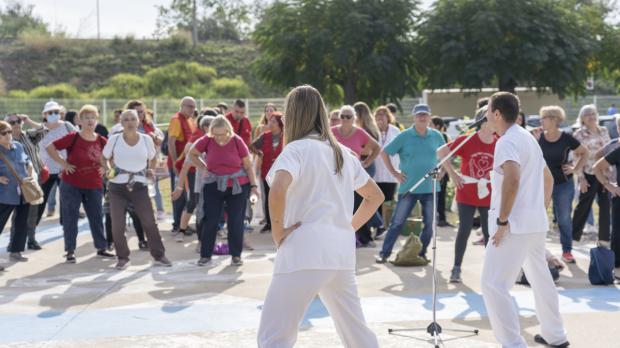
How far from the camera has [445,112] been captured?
40312 mm

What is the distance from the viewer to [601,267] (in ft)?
30.4

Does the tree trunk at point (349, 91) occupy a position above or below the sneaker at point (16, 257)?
above

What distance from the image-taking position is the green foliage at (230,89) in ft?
181

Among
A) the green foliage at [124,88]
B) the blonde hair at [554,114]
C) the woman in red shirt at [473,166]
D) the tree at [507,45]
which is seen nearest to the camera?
the woman in red shirt at [473,166]

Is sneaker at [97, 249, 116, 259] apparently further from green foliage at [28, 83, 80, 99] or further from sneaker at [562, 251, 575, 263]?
green foliage at [28, 83, 80, 99]

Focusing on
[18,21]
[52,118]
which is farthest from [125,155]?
[18,21]

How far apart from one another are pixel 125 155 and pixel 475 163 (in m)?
3.96

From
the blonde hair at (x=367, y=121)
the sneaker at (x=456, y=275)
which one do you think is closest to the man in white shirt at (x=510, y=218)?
the sneaker at (x=456, y=275)

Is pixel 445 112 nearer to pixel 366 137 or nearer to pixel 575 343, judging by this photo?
pixel 366 137

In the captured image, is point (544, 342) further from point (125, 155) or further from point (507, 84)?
point (507, 84)

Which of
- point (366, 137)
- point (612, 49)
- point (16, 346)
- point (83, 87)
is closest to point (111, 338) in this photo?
point (16, 346)

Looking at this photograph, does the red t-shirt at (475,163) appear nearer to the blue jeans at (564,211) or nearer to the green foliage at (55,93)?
the blue jeans at (564,211)

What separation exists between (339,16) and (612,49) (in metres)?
11.0

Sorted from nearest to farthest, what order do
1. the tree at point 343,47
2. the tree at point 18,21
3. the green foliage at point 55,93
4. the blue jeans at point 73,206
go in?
1. the blue jeans at point 73,206
2. the tree at point 343,47
3. the green foliage at point 55,93
4. the tree at point 18,21
